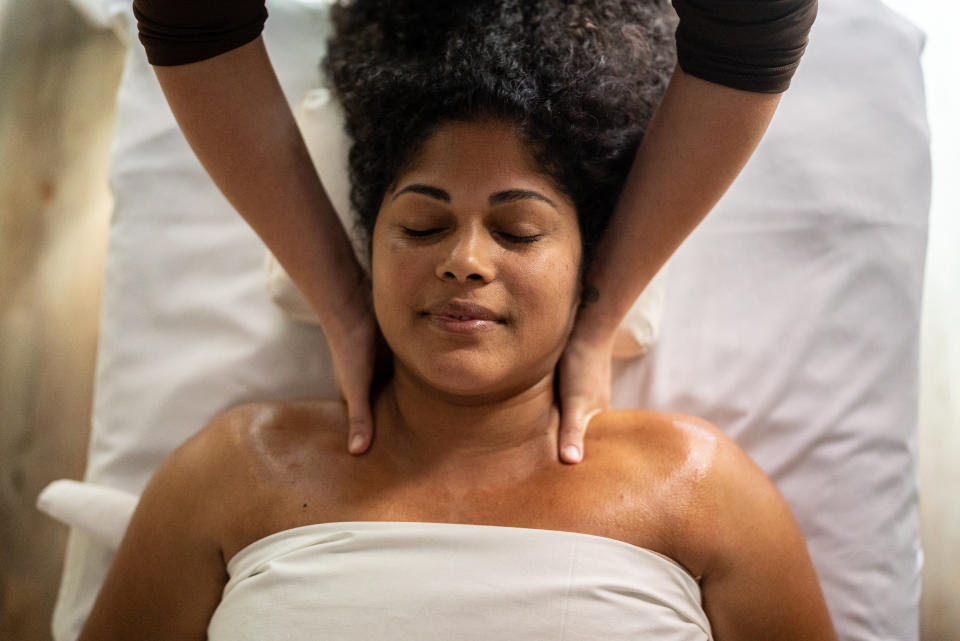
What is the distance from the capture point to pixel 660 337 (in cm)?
157

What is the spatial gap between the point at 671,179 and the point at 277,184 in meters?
0.59

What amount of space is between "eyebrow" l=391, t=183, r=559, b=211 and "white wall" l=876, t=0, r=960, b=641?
1082 millimetres

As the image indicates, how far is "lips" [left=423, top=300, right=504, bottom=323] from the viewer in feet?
3.71

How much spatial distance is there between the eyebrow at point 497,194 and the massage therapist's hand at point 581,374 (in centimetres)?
28

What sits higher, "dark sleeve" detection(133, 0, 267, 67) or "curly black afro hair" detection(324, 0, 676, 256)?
"dark sleeve" detection(133, 0, 267, 67)

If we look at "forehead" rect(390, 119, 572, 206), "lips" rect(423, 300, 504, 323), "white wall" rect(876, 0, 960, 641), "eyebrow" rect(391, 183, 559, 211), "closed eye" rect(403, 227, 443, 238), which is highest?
Result: "forehead" rect(390, 119, 572, 206)

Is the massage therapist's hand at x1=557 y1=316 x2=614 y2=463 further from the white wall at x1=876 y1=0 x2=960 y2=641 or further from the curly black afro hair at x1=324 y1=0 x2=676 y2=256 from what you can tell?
the white wall at x1=876 y1=0 x2=960 y2=641

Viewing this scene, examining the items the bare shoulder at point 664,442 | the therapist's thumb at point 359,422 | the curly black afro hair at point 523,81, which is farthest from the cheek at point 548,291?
the therapist's thumb at point 359,422

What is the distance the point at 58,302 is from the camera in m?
1.84

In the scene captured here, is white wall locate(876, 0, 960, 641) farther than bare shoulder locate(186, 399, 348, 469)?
Yes

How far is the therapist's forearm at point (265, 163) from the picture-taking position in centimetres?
116

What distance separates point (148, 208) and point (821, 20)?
1392 millimetres

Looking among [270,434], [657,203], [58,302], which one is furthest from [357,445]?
[58,302]

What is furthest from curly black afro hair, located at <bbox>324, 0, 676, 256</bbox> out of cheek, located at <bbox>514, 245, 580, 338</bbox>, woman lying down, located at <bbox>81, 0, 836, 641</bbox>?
cheek, located at <bbox>514, 245, 580, 338</bbox>
